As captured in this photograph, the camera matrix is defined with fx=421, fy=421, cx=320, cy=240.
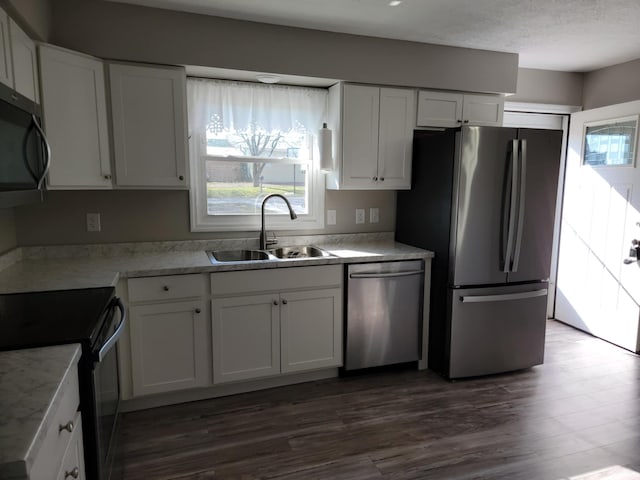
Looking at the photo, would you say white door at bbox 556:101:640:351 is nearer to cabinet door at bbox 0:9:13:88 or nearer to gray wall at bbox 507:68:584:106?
gray wall at bbox 507:68:584:106

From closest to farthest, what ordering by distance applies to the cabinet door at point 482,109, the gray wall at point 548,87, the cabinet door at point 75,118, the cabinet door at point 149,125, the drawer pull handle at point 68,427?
the drawer pull handle at point 68,427 < the cabinet door at point 75,118 < the cabinet door at point 149,125 < the cabinet door at point 482,109 < the gray wall at point 548,87

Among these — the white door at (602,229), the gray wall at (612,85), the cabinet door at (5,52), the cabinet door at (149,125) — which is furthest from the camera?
the gray wall at (612,85)

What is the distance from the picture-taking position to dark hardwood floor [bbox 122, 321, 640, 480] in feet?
6.75

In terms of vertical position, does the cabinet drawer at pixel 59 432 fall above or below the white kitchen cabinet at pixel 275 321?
above

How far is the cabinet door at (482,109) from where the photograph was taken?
10.9 feet

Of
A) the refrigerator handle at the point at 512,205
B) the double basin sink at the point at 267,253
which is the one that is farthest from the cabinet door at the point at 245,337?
→ the refrigerator handle at the point at 512,205

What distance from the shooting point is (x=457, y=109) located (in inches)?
130

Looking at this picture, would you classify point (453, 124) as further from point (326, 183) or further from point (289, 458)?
point (289, 458)

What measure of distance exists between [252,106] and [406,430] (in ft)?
7.78

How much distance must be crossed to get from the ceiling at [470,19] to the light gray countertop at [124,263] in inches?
60.0

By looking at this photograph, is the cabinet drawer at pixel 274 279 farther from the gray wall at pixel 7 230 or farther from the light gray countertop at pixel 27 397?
the light gray countertop at pixel 27 397

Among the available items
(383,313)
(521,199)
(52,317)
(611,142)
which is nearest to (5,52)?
(52,317)

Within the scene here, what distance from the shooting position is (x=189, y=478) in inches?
78.2

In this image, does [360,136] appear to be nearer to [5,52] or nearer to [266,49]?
[266,49]
